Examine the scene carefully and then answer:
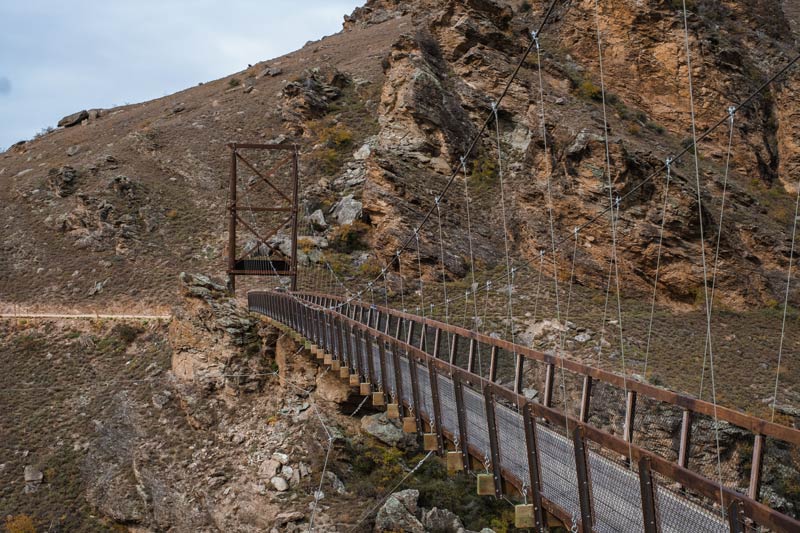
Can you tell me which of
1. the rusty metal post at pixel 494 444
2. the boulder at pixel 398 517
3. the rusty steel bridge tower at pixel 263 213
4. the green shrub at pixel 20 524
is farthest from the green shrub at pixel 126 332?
the rusty metal post at pixel 494 444

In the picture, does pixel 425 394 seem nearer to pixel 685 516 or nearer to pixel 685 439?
pixel 685 439

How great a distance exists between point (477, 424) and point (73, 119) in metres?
Answer: 53.6

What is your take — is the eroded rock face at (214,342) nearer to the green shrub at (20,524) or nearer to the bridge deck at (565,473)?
the green shrub at (20,524)

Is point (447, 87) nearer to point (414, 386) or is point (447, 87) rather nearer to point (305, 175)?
point (305, 175)

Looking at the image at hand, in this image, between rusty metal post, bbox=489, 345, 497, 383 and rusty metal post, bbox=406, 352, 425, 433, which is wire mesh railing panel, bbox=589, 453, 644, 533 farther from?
rusty metal post, bbox=406, 352, 425, 433

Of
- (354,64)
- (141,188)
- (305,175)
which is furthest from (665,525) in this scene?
(354,64)

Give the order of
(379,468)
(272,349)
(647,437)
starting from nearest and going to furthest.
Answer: (647,437), (379,468), (272,349)

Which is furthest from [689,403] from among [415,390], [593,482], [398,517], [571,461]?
[398,517]

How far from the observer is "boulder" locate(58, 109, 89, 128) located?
50094mm

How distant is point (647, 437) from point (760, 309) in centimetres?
951

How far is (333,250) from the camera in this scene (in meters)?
24.0

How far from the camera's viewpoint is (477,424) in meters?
6.56

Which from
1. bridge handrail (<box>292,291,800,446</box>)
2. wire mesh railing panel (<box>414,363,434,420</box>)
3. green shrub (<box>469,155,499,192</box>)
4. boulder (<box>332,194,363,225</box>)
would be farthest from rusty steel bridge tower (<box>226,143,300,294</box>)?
bridge handrail (<box>292,291,800,446</box>)

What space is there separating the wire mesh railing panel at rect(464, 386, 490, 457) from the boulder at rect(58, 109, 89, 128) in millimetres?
52228
